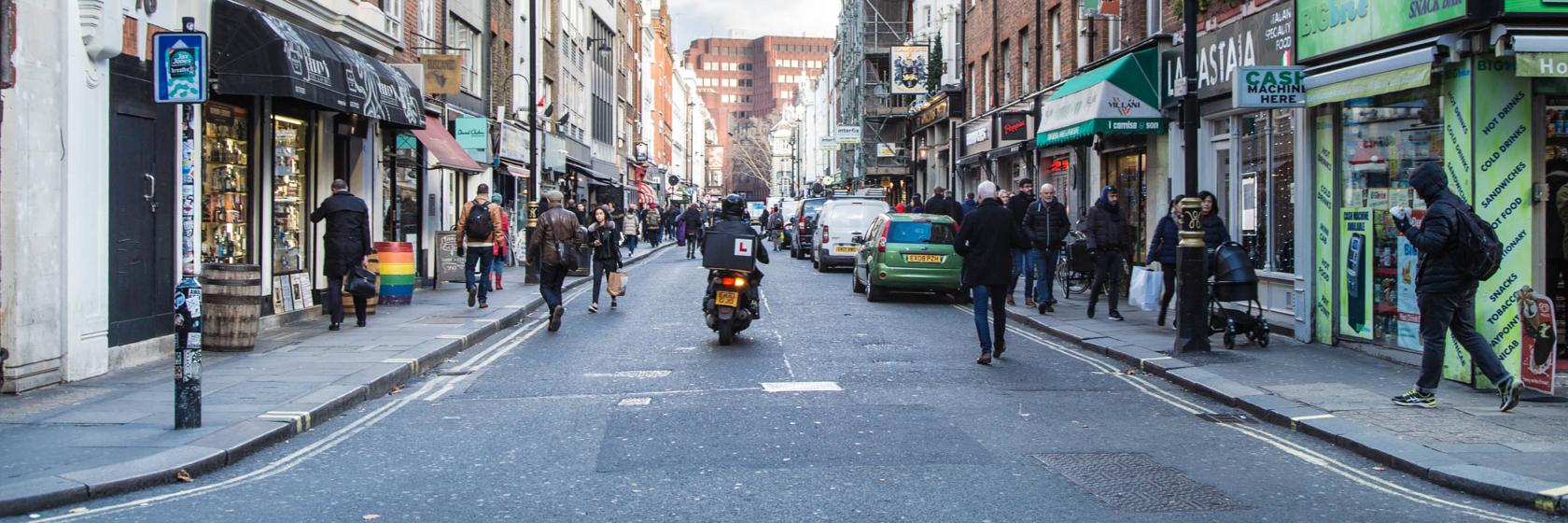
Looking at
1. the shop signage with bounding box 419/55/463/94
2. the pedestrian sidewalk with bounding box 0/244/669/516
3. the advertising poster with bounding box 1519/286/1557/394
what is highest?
the shop signage with bounding box 419/55/463/94

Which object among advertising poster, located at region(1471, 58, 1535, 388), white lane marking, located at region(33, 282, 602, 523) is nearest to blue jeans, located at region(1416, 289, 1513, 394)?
advertising poster, located at region(1471, 58, 1535, 388)

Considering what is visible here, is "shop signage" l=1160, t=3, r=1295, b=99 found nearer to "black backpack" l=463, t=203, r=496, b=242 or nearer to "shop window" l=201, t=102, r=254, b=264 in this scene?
"black backpack" l=463, t=203, r=496, b=242

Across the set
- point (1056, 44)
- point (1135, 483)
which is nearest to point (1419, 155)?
point (1135, 483)

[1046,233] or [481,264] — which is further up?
[1046,233]

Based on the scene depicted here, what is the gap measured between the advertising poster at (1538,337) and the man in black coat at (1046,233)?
7545 millimetres

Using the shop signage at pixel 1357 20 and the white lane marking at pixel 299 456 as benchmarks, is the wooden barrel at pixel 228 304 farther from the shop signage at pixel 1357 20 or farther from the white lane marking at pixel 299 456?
the shop signage at pixel 1357 20

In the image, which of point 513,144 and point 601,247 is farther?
point 513,144

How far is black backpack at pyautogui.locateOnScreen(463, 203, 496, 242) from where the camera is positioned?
56.6ft

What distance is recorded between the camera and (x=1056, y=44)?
78.5 ft

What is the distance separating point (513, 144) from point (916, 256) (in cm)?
1486

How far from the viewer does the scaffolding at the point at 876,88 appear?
55.7 meters

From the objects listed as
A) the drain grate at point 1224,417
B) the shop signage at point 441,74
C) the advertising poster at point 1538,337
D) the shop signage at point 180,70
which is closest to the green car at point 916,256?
the shop signage at point 441,74

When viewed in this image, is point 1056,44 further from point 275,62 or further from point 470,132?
point 275,62

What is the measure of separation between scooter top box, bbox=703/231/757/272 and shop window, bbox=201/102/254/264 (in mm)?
5208
